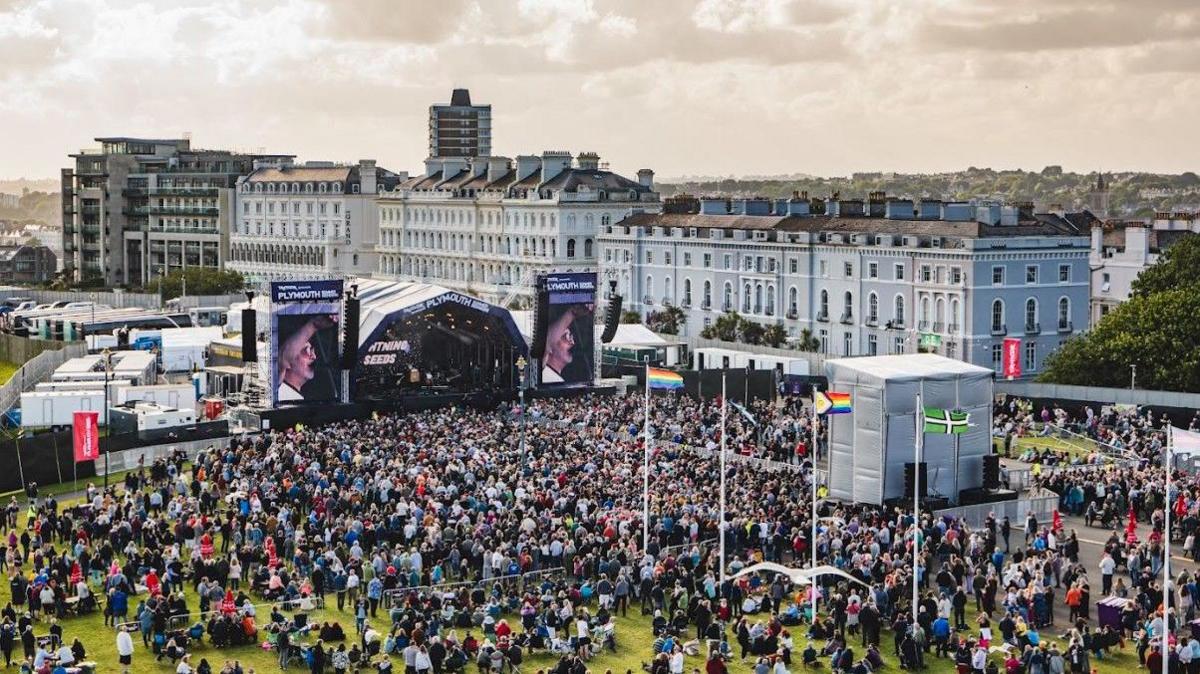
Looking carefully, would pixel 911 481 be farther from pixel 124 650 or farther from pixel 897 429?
pixel 124 650

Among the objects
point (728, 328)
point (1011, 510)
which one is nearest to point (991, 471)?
point (1011, 510)

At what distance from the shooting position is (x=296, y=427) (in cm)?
5747

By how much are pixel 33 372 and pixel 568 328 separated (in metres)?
21.8

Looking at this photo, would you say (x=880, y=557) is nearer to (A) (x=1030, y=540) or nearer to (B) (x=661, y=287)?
(A) (x=1030, y=540)

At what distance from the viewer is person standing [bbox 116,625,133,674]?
3194cm

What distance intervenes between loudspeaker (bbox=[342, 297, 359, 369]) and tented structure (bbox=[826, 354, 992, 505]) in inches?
790

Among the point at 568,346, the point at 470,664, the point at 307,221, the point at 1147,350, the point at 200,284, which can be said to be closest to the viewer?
the point at 470,664

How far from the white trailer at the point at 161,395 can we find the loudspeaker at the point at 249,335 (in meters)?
2.53

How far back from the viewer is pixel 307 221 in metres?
138

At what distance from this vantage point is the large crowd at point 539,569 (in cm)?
3238

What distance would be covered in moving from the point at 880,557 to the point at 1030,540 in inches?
217

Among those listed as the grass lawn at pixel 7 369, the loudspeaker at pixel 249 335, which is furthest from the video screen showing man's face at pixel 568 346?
the grass lawn at pixel 7 369

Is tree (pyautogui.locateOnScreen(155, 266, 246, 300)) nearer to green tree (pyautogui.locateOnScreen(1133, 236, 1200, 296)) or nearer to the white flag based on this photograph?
green tree (pyautogui.locateOnScreen(1133, 236, 1200, 296))

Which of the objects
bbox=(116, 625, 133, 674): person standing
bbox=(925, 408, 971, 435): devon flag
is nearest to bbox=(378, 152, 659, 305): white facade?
bbox=(925, 408, 971, 435): devon flag
